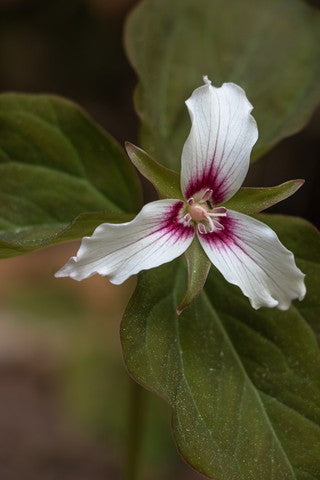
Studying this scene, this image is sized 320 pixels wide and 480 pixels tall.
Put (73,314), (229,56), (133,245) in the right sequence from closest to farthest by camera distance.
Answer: (133,245), (229,56), (73,314)

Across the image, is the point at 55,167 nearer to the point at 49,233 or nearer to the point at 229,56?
the point at 49,233

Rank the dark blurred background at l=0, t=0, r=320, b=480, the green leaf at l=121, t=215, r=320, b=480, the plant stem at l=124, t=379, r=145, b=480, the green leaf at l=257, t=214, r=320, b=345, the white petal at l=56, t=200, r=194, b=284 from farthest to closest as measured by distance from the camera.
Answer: the dark blurred background at l=0, t=0, r=320, b=480
the plant stem at l=124, t=379, r=145, b=480
the green leaf at l=257, t=214, r=320, b=345
the green leaf at l=121, t=215, r=320, b=480
the white petal at l=56, t=200, r=194, b=284

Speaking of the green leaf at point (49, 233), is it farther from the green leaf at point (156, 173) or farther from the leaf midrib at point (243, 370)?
the leaf midrib at point (243, 370)

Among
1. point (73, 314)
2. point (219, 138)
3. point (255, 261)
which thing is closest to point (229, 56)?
point (219, 138)

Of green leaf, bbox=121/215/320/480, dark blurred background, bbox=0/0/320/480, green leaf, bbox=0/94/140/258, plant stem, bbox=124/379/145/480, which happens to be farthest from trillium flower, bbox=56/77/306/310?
dark blurred background, bbox=0/0/320/480

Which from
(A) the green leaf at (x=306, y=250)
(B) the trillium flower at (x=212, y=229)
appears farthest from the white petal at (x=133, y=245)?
(A) the green leaf at (x=306, y=250)

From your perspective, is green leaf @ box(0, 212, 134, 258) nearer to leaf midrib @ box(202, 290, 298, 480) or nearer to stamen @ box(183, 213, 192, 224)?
stamen @ box(183, 213, 192, 224)

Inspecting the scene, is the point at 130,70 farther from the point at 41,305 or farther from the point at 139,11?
the point at 139,11
